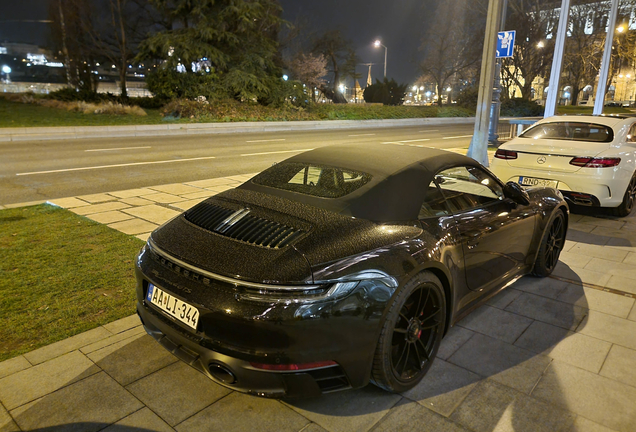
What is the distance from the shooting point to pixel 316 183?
334cm

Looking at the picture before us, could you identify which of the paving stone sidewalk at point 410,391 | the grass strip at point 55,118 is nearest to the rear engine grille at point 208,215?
the paving stone sidewalk at point 410,391

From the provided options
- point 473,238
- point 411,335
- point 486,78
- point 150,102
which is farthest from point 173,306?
point 150,102

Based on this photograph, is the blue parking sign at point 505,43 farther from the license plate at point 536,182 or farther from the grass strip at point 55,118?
the grass strip at point 55,118

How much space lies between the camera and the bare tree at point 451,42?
48.4m

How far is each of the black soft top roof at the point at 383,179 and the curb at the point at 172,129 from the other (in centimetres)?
1683

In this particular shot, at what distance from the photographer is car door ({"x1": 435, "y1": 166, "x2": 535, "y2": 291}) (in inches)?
132

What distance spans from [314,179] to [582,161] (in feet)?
16.3

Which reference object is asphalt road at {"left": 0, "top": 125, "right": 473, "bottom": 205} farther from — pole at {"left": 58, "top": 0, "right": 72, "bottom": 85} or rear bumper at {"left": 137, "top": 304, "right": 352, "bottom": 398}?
pole at {"left": 58, "top": 0, "right": 72, "bottom": 85}

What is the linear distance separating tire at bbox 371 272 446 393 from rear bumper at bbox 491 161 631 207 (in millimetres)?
4732

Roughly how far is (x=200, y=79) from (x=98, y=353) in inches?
1085

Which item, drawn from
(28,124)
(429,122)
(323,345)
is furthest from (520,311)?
(429,122)

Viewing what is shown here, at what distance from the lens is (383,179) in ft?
9.91

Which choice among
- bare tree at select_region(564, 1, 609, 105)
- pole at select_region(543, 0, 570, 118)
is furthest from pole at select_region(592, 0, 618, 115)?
bare tree at select_region(564, 1, 609, 105)

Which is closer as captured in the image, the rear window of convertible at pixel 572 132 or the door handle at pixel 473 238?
the door handle at pixel 473 238
